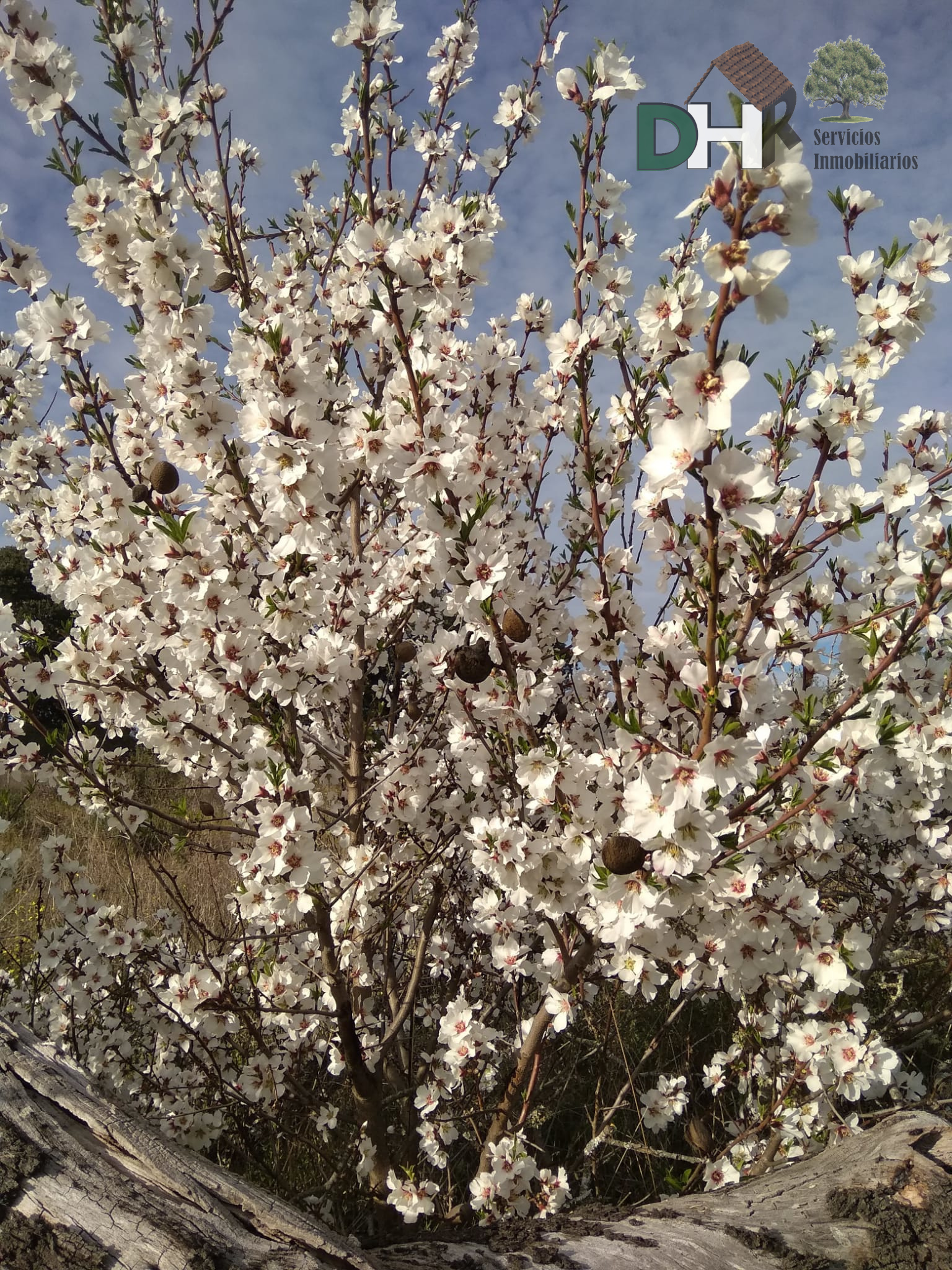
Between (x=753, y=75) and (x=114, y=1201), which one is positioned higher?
(x=753, y=75)

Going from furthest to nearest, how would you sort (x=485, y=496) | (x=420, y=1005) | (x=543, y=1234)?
(x=420, y=1005) → (x=485, y=496) → (x=543, y=1234)

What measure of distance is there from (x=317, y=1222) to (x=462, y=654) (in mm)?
1490

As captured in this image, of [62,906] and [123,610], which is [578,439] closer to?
[123,610]

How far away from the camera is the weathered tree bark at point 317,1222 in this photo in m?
1.44

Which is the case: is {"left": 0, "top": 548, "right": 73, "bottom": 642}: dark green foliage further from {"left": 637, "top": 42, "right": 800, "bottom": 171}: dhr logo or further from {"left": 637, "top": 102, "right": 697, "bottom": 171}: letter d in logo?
{"left": 637, "top": 42, "right": 800, "bottom": 171}: dhr logo

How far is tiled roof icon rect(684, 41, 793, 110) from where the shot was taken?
1271 millimetres

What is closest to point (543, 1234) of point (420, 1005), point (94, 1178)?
point (94, 1178)

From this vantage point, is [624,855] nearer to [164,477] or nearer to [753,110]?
[753,110]

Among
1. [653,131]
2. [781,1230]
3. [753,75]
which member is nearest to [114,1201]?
[781,1230]

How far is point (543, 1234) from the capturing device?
6.30ft

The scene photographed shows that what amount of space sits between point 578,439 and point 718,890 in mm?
1536

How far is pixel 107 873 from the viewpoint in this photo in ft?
22.6

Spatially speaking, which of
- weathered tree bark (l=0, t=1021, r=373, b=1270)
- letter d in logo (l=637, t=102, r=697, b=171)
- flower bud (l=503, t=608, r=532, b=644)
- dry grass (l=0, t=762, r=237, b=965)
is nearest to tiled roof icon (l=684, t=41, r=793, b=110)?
letter d in logo (l=637, t=102, r=697, b=171)

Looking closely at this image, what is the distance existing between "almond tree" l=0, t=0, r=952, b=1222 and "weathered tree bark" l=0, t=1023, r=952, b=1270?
49 centimetres
